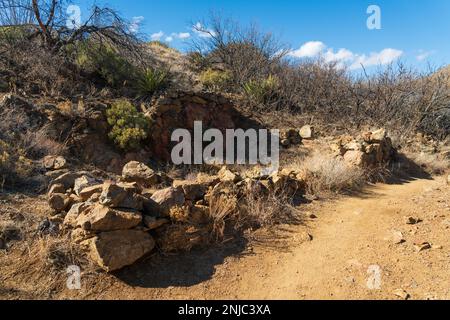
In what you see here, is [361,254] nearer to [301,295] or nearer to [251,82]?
[301,295]

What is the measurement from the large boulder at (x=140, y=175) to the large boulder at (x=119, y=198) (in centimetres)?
125

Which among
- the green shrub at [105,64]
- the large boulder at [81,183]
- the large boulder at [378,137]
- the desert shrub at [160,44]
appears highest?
the desert shrub at [160,44]

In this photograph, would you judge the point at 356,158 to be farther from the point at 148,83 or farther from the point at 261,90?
the point at 148,83

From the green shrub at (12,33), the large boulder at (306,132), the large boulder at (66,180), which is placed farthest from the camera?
the large boulder at (306,132)

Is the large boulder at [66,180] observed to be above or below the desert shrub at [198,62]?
below

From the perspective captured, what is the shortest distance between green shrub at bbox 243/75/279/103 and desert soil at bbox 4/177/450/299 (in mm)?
6868

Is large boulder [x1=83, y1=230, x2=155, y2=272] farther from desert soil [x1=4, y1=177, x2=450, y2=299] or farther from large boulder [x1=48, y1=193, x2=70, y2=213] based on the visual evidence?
large boulder [x1=48, y1=193, x2=70, y2=213]

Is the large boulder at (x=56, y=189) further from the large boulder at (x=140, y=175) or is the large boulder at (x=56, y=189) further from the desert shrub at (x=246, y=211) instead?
the desert shrub at (x=246, y=211)

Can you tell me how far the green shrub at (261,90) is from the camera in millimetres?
10930

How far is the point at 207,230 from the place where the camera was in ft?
12.9

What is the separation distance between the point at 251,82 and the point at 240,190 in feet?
23.1

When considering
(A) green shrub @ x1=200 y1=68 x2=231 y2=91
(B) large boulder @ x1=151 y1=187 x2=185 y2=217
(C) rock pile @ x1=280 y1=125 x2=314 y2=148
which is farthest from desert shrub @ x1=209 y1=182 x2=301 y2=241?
(A) green shrub @ x1=200 y1=68 x2=231 y2=91

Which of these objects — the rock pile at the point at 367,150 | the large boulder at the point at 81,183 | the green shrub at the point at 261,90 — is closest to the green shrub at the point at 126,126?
the large boulder at the point at 81,183

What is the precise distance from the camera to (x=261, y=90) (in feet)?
35.8
